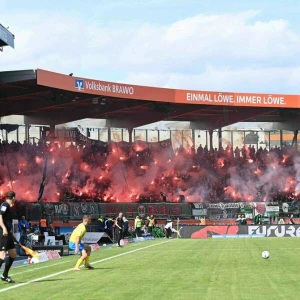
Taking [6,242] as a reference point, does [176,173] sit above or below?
above

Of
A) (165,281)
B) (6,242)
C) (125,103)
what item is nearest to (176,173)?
(125,103)

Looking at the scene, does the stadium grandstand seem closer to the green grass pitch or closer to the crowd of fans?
the crowd of fans

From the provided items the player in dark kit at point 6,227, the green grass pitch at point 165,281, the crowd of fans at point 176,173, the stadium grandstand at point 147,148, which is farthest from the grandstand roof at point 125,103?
the player in dark kit at point 6,227

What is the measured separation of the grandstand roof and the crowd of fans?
2.81 metres

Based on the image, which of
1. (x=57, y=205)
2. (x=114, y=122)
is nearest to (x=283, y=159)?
(x=114, y=122)

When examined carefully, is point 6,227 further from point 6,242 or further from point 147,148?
point 147,148

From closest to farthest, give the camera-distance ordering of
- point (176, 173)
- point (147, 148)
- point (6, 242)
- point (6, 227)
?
1. point (6, 227)
2. point (6, 242)
3. point (147, 148)
4. point (176, 173)

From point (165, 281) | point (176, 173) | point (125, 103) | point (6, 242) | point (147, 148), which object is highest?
point (125, 103)

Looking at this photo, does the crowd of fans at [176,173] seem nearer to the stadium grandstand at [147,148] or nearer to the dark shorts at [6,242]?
the stadium grandstand at [147,148]

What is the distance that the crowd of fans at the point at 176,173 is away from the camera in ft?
224

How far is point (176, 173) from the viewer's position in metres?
73.4

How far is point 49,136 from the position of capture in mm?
65875

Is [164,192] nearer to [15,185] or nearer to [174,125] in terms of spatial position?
[174,125]

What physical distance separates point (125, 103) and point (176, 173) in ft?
29.1
